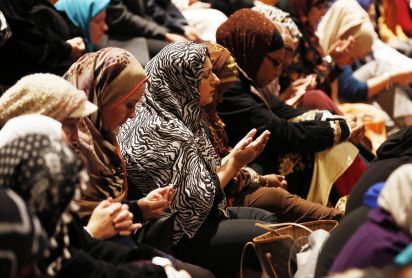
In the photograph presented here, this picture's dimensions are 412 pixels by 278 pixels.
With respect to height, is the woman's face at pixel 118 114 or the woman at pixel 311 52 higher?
the woman's face at pixel 118 114

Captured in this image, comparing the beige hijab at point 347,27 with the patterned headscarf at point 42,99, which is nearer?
the patterned headscarf at point 42,99

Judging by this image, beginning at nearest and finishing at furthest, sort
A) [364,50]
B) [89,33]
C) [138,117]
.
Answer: [138,117]
[89,33]
[364,50]

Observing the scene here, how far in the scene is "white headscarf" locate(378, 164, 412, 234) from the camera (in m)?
2.49

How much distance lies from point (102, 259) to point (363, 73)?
4.03 m

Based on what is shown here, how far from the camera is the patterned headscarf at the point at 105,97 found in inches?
137

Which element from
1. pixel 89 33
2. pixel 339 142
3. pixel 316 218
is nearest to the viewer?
pixel 316 218

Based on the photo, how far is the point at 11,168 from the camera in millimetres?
2395

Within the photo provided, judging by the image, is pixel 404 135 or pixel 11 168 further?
pixel 404 135

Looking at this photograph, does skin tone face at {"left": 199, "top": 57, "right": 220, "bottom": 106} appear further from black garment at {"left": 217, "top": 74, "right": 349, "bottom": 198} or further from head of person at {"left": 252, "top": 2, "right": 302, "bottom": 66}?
head of person at {"left": 252, "top": 2, "right": 302, "bottom": 66}

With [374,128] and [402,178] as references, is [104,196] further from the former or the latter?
[374,128]

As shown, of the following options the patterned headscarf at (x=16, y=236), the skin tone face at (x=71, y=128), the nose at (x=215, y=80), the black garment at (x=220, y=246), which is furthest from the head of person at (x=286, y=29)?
the patterned headscarf at (x=16, y=236)

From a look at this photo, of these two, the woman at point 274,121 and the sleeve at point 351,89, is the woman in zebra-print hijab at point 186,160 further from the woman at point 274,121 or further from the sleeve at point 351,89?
the sleeve at point 351,89

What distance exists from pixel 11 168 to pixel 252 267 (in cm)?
172

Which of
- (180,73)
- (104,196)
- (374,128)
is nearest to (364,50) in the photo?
(374,128)
